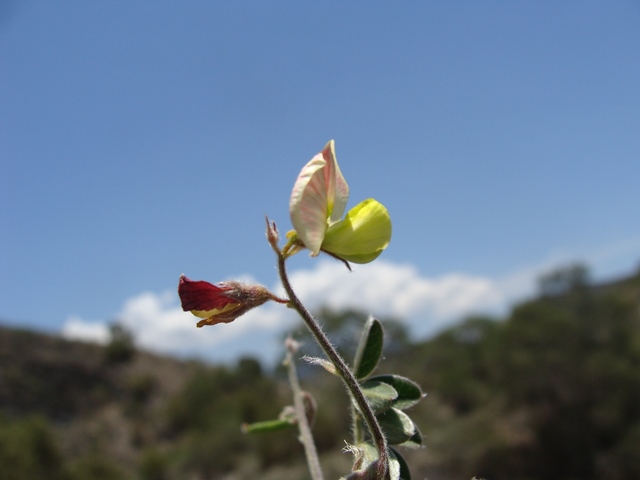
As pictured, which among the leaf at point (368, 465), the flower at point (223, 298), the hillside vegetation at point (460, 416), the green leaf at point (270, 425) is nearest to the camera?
the leaf at point (368, 465)

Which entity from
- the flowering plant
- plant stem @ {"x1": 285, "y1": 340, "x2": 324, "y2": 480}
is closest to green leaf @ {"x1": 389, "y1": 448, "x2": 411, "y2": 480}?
the flowering plant

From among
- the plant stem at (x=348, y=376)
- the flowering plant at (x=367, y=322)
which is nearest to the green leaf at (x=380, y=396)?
the flowering plant at (x=367, y=322)

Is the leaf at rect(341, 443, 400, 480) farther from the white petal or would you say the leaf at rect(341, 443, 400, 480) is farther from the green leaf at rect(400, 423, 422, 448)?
the white petal

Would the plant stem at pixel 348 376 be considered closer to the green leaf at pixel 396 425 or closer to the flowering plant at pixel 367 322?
the flowering plant at pixel 367 322

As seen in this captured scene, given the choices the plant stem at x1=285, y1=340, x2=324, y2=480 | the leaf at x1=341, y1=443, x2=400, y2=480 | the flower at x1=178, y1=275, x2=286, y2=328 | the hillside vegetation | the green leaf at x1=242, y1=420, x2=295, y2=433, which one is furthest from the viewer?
the hillside vegetation

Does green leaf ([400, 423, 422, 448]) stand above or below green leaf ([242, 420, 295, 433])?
A: below

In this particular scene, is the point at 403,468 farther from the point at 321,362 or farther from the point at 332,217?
the point at 332,217

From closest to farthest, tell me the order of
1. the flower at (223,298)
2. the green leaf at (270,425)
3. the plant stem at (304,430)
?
the flower at (223,298)
the plant stem at (304,430)
the green leaf at (270,425)

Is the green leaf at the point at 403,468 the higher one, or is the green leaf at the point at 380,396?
the green leaf at the point at 380,396
